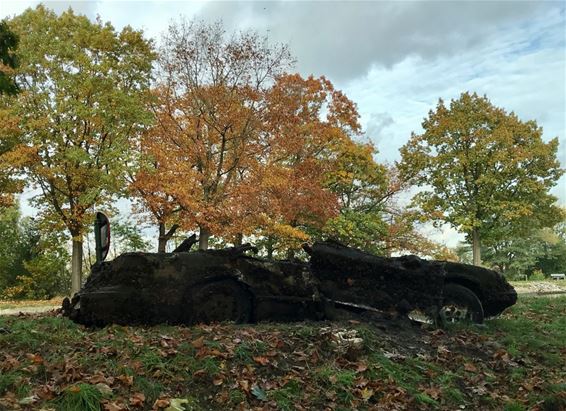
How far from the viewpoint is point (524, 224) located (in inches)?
1286

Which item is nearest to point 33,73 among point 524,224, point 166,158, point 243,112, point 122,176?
point 122,176

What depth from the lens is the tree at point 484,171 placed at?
3112cm

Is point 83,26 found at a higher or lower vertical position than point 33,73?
higher

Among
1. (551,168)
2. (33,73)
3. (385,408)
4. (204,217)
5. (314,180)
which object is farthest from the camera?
(551,168)

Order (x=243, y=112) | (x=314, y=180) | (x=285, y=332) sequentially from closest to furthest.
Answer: (x=285, y=332)
(x=243, y=112)
(x=314, y=180)

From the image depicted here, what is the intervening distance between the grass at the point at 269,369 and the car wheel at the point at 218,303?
2.21 feet

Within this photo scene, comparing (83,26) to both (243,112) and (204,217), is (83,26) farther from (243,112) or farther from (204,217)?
(204,217)

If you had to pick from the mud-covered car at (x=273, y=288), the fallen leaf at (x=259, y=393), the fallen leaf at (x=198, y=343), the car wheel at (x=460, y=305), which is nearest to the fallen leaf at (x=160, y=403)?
the fallen leaf at (x=259, y=393)

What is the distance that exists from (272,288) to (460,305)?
137 inches

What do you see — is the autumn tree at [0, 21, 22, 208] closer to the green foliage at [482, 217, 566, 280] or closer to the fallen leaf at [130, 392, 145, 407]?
the fallen leaf at [130, 392, 145, 407]

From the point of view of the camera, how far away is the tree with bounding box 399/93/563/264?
31.1 metres

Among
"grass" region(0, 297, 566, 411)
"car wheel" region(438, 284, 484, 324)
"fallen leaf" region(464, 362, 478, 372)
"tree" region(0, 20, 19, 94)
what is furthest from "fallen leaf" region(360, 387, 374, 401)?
"tree" region(0, 20, 19, 94)

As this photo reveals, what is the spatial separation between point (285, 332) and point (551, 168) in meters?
30.6

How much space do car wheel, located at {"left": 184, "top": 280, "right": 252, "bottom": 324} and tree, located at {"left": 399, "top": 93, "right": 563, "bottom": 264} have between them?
24.5 metres
